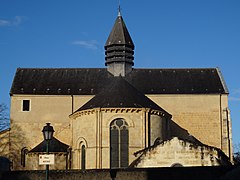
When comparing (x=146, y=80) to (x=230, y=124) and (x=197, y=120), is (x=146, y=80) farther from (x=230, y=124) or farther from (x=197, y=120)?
(x=230, y=124)

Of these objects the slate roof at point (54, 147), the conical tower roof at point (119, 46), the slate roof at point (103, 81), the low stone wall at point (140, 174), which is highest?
the conical tower roof at point (119, 46)

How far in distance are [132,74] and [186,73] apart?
15.7 ft

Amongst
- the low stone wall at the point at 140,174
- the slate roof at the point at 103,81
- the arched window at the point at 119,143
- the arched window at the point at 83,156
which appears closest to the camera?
the low stone wall at the point at 140,174

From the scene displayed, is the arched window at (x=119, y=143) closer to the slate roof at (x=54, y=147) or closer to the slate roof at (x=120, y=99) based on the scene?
the slate roof at (x=120, y=99)

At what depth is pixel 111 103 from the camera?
30.3 meters

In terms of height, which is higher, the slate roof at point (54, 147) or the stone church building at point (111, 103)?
the stone church building at point (111, 103)

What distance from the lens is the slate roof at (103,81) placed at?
126ft

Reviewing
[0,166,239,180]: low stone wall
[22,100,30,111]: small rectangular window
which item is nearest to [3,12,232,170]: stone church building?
[22,100,30,111]: small rectangular window

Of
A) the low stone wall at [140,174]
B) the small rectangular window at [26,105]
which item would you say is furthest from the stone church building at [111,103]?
the low stone wall at [140,174]

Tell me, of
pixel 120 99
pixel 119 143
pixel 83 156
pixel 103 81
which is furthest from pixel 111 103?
pixel 103 81

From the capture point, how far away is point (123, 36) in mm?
41125

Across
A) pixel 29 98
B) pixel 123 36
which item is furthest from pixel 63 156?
pixel 123 36

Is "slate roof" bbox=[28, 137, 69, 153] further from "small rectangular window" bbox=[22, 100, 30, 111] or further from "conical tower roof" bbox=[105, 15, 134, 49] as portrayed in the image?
"conical tower roof" bbox=[105, 15, 134, 49]

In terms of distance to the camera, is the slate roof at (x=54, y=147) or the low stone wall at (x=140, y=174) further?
the slate roof at (x=54, y=147)
